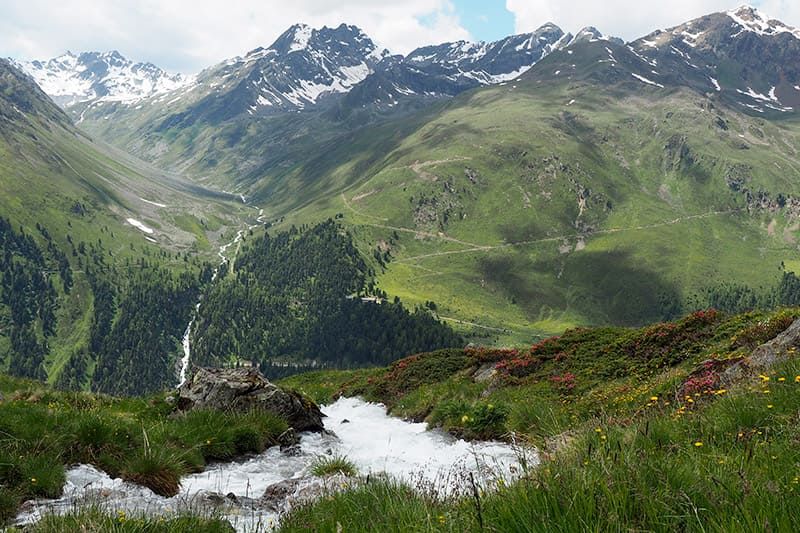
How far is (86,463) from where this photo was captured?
1073cm

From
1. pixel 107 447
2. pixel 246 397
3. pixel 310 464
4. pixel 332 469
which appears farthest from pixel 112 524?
pixel 246 397

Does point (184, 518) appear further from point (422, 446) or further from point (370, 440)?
point (370, 440)

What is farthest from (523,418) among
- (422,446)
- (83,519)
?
(83,519)

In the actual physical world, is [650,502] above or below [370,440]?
above

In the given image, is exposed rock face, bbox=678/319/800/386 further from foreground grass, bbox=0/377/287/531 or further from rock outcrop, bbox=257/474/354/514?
foreground grass, bbox=0/377/287/531

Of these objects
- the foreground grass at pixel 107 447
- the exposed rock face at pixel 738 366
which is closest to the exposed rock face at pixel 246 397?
the foreground grass at pixel 107 447

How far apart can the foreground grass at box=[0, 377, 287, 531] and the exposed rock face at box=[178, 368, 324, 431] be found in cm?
286

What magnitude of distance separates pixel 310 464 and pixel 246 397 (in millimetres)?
5506

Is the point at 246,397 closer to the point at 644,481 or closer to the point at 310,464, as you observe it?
the point at 310,464

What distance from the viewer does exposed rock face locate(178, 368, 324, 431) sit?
18.3 meters

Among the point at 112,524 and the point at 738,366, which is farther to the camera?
the point at 738,366

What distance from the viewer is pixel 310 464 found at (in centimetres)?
1414

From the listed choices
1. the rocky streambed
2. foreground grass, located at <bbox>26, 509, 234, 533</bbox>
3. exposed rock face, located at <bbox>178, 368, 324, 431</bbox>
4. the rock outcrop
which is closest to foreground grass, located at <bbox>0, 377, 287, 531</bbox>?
the rocky streambed

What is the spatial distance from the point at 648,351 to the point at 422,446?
13025 millimetres
